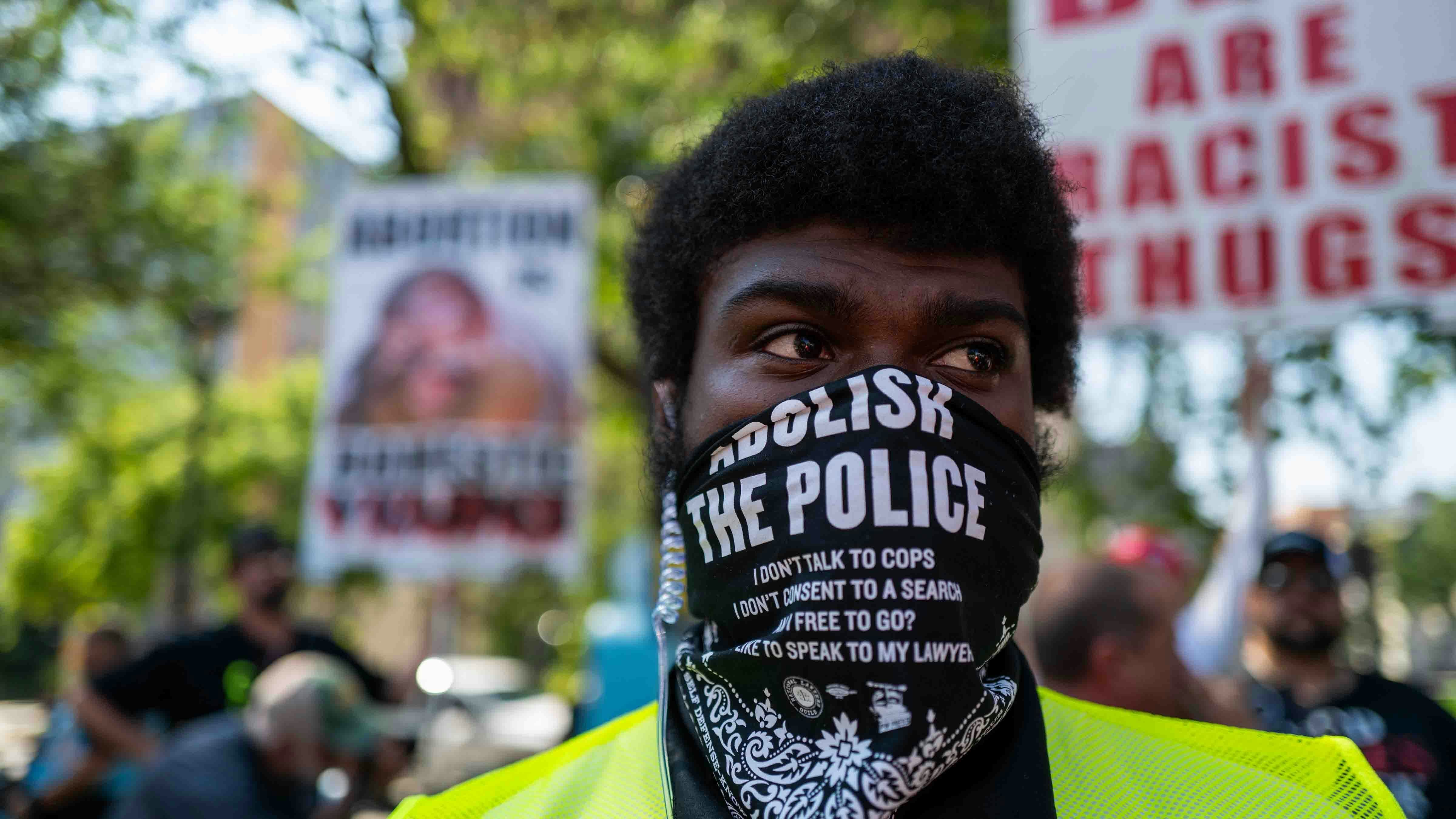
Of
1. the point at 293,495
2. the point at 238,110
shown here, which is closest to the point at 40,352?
the point at 238,110

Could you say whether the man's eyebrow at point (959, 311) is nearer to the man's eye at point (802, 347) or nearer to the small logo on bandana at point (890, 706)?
the man's eye at point (802, 347)

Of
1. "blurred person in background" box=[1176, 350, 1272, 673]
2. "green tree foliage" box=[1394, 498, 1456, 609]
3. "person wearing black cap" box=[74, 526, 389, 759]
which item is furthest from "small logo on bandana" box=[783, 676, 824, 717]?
"green tree foliage" box=[1394, 498, 1456, 609]

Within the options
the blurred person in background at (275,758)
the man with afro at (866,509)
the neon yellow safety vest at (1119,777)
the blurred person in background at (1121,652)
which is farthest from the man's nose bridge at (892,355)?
the blurred person in background at (275,758)

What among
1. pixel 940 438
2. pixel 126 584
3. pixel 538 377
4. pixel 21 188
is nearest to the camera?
pixel 940 438

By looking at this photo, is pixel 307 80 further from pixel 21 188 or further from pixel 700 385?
pixel 700 385

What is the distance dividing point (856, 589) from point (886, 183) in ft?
1.89

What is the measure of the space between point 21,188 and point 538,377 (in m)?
5.35

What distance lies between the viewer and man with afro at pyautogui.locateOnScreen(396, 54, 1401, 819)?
1236 millimetres

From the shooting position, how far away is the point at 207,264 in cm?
1077

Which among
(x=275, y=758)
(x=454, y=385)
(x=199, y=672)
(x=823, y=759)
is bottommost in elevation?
(x=275, y=758)

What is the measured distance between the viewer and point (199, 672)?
482 centimetres

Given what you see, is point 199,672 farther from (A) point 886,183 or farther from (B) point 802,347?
(A) point 886,183

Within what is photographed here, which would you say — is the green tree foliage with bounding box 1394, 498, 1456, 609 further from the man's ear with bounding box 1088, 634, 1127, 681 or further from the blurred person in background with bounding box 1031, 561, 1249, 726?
the man's ear with bounding box 1088, 634, 1127, 681

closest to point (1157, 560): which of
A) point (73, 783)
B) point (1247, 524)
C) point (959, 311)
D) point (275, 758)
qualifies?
point (1247, 524)
